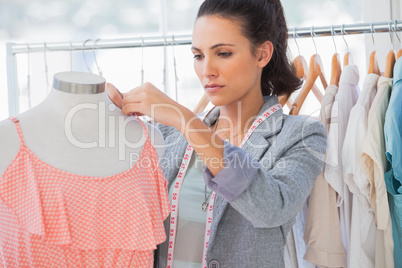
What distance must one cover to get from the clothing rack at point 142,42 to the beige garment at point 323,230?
483mm

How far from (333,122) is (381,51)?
43.8 inches

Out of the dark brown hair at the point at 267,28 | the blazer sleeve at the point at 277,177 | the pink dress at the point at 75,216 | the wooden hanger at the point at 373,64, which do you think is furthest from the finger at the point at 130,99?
the wooden hanger at the point at 373,64

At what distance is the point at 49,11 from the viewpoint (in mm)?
3297

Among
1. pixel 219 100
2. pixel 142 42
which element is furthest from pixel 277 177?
pixel 142 42

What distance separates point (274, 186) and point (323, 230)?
481 millimetres

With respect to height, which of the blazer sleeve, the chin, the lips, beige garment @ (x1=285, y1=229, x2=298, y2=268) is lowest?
beige garment @ (x1=285, y1=229, x2=298, y2=268)

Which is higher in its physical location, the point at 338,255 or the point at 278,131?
the point at 278,131

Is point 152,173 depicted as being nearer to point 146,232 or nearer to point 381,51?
point 146,232

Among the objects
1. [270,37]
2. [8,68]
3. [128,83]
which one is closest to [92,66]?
[128,83]

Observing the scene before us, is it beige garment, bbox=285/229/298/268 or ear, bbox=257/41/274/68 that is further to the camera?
beige garment, bbox=285/229/298/268

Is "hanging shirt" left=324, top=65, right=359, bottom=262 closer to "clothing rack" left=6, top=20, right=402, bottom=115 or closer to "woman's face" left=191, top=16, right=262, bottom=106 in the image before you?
"clothing rack" left=6, top=20, right=402, bottom=115

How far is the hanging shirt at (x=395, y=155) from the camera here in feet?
4.80

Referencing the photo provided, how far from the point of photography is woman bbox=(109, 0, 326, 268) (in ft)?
A: 3.90

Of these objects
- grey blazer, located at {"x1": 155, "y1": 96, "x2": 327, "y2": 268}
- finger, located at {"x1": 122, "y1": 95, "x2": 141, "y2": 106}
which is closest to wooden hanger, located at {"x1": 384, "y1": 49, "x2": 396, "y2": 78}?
grey blazer, located at {"x1": 155, "y1": 96, "x2": 327, "y2": 268}
